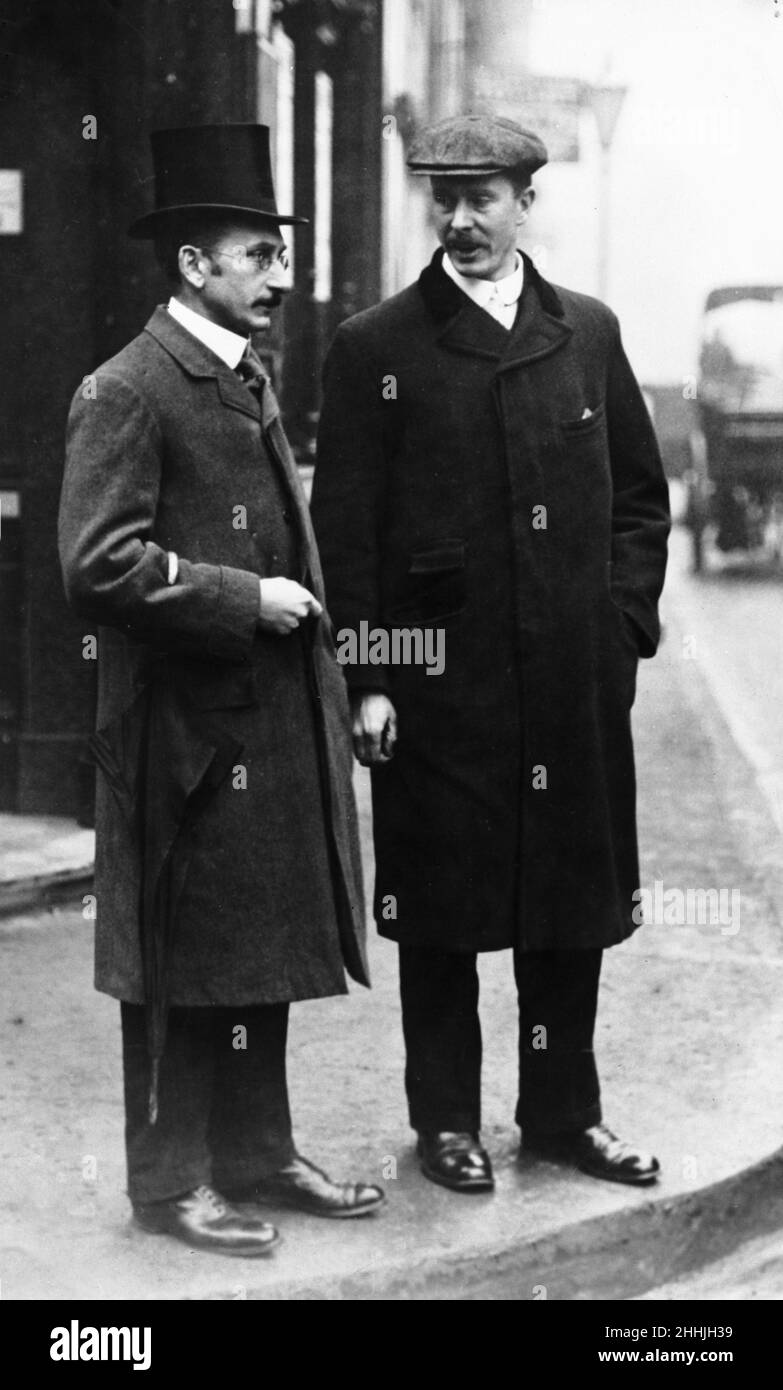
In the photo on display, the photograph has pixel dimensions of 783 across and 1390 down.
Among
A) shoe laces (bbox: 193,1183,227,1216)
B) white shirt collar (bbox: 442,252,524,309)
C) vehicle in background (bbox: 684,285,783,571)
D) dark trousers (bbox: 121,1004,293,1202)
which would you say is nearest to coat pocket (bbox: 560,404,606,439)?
white shirt collar (bbox: 442,252,524,309)

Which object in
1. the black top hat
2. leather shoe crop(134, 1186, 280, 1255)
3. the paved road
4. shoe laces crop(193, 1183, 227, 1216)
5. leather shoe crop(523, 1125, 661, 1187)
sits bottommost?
the paved road

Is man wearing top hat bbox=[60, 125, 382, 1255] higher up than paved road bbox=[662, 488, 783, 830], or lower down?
higher up

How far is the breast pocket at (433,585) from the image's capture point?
4.08 m

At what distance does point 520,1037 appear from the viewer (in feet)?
14.1

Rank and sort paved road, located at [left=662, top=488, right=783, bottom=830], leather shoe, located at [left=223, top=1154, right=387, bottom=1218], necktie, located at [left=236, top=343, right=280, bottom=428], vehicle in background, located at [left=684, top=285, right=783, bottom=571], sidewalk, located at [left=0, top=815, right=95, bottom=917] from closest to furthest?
necktie, located at [left=236, top=343, right=280, bottom=428], leather shoe, located at [left=223, top=1154, right=387, bottom=1218], sidewalk, located at [left=0, top=815, right=95, bottom=917], paved road, located at [left=662, top=488, right=783, bottom=830], vehicle in background, located at [left=684, top=285, right=783, bottom=571]

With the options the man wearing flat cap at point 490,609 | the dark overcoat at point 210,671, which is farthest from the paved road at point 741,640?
the dark overcoat at point 210,671

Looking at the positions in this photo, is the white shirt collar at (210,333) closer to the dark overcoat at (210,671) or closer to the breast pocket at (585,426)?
the dark overcoat at (210,671)

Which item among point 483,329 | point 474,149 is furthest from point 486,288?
point 474,149

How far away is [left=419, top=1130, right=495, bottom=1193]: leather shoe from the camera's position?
13.7ft

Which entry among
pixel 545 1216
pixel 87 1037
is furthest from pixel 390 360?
pixel 87 1037

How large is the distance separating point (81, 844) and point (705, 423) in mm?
14022

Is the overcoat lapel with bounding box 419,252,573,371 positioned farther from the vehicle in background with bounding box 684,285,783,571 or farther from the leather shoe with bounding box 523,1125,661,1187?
the vehicle in background with bounding box 684,285,783,571

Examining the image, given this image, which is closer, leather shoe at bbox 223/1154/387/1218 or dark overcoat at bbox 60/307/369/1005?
dark overcoat at bbox 60/307/369/1005
